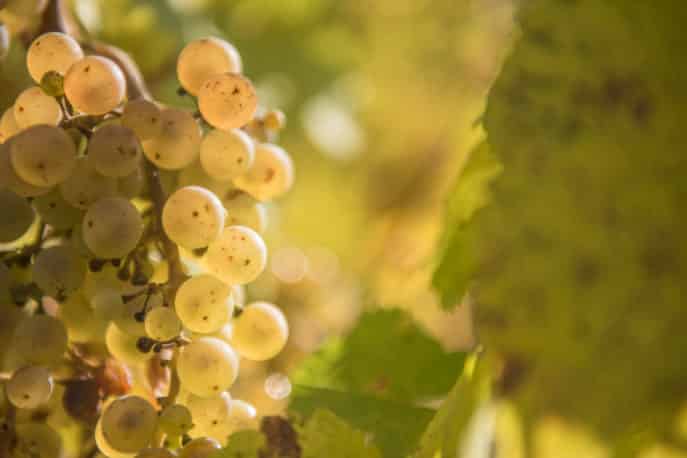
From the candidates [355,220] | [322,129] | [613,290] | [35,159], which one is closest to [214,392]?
[35,159]

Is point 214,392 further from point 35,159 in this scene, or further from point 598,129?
point 598,129

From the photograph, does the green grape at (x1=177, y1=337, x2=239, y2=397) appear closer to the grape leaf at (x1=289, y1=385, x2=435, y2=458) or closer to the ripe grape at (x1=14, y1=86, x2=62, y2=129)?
the grape leaf at (x1=289, y1=385, x2=435, y2=458)

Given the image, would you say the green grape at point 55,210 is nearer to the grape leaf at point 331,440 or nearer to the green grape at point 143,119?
the green grape at point 143,119

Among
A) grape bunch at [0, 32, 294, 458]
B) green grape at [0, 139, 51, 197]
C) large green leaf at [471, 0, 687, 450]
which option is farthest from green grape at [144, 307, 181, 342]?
large green leaf at [471, 0, 687, 450]

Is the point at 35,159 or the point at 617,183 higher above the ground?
the point at 617,183

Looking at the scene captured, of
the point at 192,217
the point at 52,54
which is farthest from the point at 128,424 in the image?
the point at 52,54

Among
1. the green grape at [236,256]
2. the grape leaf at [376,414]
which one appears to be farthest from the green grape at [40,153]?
the grape leaf at [376,414]
